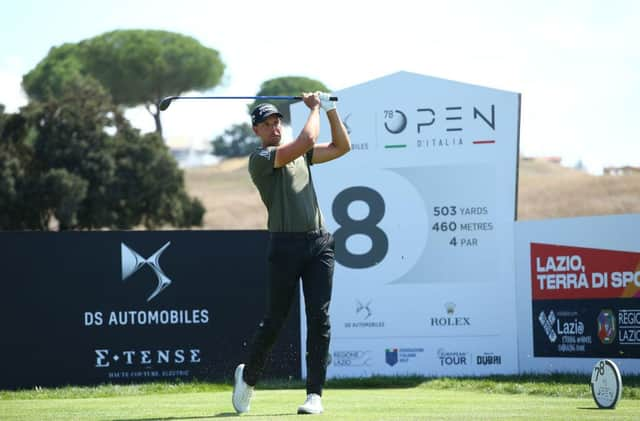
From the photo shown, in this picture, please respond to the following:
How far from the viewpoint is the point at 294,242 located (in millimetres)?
6609

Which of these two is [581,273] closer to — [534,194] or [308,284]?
[308,284]

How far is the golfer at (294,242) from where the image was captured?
6613 mm

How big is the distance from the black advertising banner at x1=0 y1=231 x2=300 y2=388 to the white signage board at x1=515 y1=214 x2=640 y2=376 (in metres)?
2.45

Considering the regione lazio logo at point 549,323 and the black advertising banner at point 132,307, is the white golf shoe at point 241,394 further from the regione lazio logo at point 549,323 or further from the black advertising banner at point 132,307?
the regione lazio logo at point 549,323

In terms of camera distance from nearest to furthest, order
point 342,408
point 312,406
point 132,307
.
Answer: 1. point 312,406
2. point 342,408
3. point 132,307

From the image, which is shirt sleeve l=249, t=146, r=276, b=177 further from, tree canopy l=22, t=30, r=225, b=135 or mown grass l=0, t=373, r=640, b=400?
tree canopy l=22, t=30, r=225, b=135

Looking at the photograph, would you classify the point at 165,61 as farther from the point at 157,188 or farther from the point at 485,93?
the point at 485,93

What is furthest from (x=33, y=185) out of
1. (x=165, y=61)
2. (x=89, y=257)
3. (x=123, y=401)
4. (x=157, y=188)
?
(x=123, y=401)

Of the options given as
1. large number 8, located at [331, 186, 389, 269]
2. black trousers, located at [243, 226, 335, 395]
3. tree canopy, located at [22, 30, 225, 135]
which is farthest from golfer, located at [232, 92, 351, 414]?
tree canopy, located at [22, 30, 225, 135]

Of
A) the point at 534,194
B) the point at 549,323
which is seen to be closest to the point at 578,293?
the point at 549,323

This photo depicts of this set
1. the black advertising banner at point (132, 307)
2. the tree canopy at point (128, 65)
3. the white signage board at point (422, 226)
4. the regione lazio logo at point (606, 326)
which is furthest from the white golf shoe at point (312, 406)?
the tree canopy at point (128, 65)

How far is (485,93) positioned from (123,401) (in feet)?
17.2

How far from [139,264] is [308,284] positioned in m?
5.15

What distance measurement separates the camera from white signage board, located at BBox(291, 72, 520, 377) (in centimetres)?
1156
